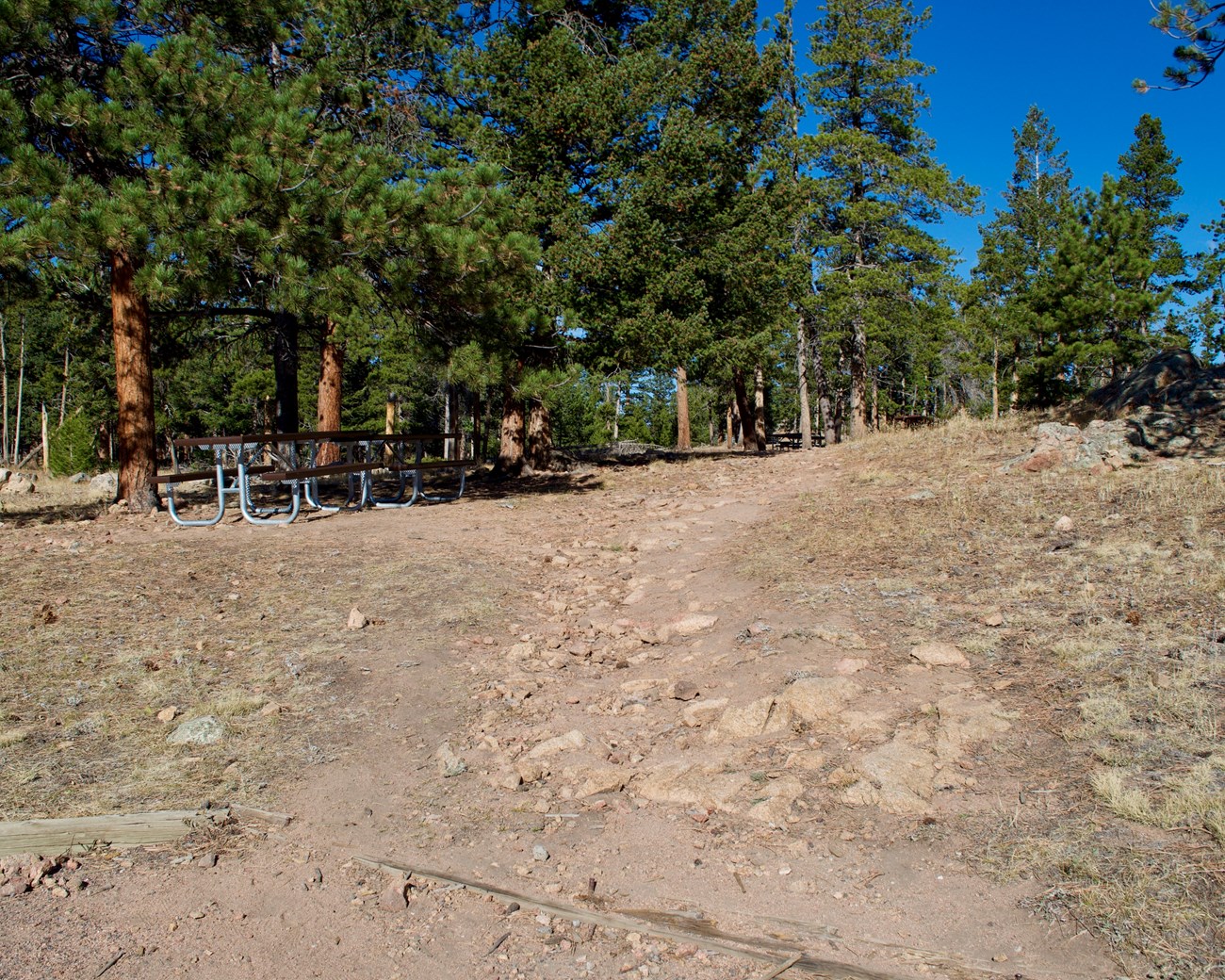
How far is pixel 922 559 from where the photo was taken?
6805 mm

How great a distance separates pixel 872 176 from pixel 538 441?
12366 mm

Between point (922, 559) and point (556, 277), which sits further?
point (556, 277)

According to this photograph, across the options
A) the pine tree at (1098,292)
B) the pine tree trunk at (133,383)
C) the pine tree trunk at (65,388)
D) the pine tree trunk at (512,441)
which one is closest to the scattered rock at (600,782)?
the pine tree trunk at (133,383)

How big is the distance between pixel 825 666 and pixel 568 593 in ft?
9.93

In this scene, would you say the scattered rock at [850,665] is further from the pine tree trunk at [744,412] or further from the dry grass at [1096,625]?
the pine tree trunk at [744,412]

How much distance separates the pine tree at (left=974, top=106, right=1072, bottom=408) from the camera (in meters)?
26.8

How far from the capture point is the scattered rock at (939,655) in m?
4.82

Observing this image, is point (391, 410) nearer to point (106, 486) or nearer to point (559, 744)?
point (106, 486)

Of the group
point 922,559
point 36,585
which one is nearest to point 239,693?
point 36,585

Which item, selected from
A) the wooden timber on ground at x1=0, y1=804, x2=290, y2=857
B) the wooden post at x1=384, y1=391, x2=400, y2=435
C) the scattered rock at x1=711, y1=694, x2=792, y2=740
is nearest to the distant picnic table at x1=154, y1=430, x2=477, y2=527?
the wooden timber on ground at x1=0, y1=804, x2=290, y2=857

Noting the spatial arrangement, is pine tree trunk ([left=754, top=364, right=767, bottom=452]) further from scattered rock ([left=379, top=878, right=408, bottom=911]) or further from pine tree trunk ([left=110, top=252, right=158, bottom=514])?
scattered rock ([left=379, top=878, right=408, bottom=911])

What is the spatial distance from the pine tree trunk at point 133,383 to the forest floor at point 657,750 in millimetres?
2319

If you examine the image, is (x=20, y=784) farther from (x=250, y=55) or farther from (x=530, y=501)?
(x=250, y=55)

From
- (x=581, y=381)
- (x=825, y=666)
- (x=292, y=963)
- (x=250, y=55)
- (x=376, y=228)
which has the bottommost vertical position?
(x=292, y=963)
